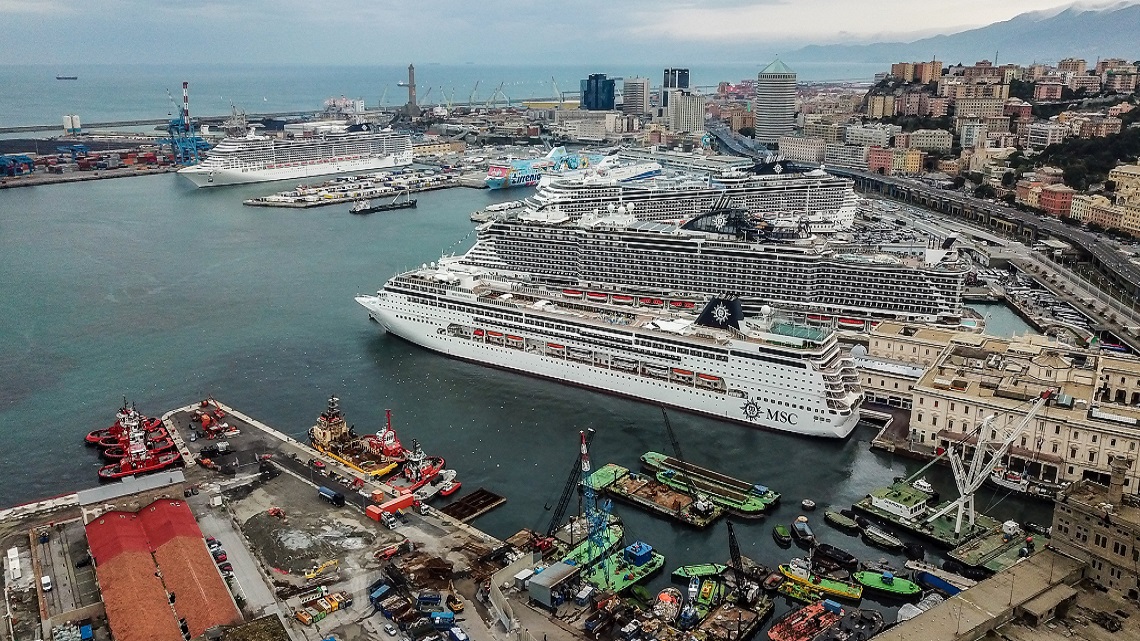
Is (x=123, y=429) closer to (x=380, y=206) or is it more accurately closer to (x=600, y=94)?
(x=380, y=206)

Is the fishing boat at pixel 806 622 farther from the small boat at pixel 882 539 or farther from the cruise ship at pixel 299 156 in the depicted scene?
the cruise ship at pixel 299 156

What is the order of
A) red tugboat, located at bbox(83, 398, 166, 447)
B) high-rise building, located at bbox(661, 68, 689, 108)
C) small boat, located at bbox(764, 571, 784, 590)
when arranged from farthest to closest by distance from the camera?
high-rise building, located at bbox(661, 68, 689, 108) < red tugboat, located at bbox(83, 398, 166, 447) < small boat, located at bbox(764, 571, 784, 590)

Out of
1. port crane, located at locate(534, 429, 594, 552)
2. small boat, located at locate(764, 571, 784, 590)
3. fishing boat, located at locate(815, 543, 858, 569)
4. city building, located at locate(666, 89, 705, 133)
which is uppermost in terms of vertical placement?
city building, located at locate(666, 89, 705, 133)

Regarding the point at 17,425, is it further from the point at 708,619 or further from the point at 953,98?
the point at 953,98

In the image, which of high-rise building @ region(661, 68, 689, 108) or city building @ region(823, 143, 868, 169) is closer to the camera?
city building @ region(823, 143, 868, 169)

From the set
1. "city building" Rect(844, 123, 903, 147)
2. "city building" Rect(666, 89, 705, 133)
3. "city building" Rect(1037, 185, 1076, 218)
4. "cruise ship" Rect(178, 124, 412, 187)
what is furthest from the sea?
"city building" Rect(666, 89, 705, 133)

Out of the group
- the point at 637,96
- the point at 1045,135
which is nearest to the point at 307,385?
the point at 1045,135

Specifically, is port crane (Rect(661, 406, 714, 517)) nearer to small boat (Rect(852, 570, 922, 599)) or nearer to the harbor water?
the harbor water
